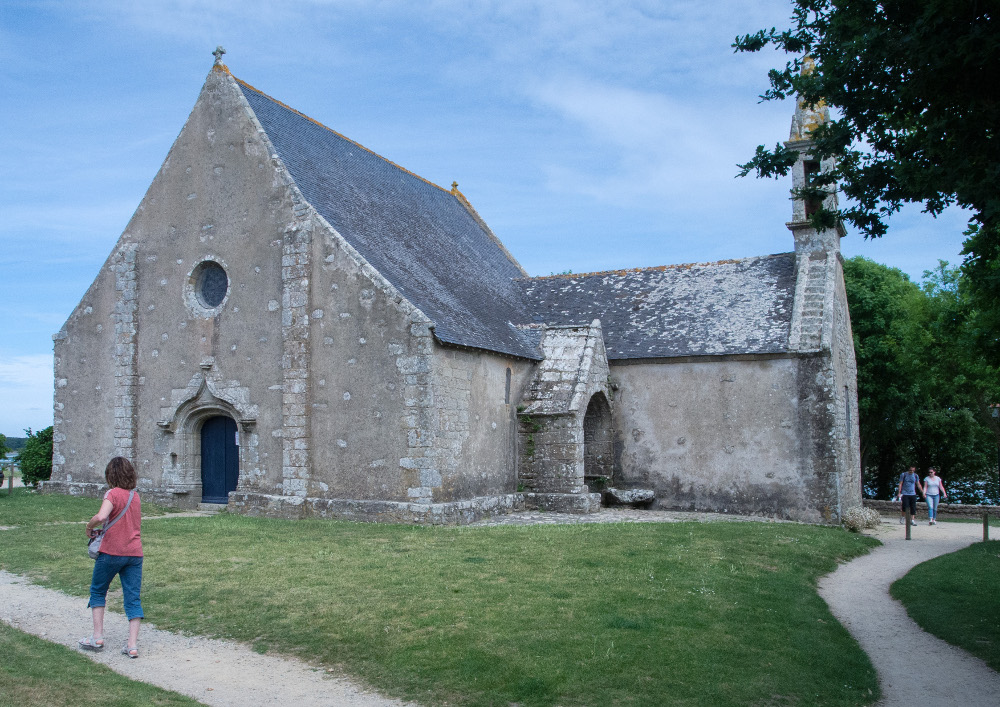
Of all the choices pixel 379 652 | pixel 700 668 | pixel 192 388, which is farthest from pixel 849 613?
pixel 192 388

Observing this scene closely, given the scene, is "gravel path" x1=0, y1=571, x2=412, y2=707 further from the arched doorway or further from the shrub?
the shrub

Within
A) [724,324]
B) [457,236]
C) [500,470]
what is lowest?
[500,470]

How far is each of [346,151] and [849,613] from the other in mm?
15699

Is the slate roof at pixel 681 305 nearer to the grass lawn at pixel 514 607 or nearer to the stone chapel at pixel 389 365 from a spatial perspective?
the stone chapel at pixel 389 365

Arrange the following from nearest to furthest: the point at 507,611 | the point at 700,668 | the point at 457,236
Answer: the point at 700,668 → the point at 507,611 → the point at 457,236

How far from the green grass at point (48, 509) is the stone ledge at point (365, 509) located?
193 centimetres

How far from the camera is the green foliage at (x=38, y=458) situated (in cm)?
2148

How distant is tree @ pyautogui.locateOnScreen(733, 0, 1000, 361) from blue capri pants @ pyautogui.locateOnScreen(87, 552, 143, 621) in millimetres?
7010

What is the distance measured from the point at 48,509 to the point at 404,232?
946 centimetres

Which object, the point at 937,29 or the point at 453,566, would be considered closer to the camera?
the point at 937,29

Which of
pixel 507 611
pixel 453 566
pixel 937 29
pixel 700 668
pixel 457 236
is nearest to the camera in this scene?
pixel 937 29

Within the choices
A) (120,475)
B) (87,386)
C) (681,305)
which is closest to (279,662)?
(120,475)

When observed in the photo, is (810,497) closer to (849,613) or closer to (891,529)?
(891,529)

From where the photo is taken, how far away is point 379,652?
7199 mm
